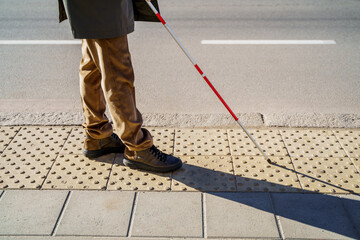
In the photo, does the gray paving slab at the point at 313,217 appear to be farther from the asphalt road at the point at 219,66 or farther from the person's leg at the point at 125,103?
the asphalt road at the point at 219,66

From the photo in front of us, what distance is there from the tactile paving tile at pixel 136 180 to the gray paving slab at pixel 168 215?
94 mm

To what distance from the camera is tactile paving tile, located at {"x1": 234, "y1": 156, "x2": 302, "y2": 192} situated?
121 inches

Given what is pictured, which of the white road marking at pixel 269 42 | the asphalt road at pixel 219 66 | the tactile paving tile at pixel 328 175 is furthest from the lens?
the white road marking at pixel 269 42

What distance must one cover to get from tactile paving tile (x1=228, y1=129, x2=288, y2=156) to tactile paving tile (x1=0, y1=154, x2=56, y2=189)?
61.6 inches

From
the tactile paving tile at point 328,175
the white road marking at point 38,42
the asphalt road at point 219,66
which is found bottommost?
the white road marking at point 38,42

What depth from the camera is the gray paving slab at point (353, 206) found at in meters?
2.73

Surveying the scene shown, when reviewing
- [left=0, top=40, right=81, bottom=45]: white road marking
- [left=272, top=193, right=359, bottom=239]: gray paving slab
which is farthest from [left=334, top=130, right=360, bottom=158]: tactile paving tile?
[left=0, top=40, right=81, bottom=45]: white road marking

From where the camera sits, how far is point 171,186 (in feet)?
10.2

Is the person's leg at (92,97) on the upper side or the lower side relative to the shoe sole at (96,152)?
upper

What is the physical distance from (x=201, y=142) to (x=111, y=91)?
1.07 meters

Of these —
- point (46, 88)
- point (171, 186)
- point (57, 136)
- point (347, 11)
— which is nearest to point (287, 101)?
point (171, 186)

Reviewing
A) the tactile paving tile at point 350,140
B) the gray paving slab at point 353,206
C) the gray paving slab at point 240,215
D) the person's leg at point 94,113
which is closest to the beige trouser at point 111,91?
the person's leg at point 94,113

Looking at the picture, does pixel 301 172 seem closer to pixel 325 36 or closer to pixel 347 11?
pixel 325 36

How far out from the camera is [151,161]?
323 cm
